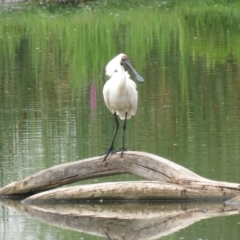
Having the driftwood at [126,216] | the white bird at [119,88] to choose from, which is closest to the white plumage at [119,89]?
the white bird at [119,88]

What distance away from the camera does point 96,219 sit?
36.9 feet

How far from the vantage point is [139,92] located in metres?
19.6

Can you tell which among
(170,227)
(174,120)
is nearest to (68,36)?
(174,120)

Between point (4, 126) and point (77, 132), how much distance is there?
147 cm

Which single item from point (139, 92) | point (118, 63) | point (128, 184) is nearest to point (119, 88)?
point (118, 63)

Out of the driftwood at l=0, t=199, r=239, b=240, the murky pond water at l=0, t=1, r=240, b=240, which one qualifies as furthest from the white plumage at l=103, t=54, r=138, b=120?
the driftwood at l=0, t=199, r=239, b=240

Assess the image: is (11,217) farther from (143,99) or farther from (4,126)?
(143,99)

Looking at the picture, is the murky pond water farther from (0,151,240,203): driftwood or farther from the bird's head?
the bird's head

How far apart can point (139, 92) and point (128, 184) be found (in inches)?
318

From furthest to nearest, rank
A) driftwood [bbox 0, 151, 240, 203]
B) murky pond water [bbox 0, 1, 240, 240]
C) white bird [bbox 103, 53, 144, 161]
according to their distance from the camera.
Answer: murky pond water [bbox 0, 1, 240, 240] < white bird [bbox 103, 53, 144, 161] < driftwood [bbox 0, 151, 240, 203]

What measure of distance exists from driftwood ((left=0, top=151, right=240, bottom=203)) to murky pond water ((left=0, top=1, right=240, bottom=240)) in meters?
0.43

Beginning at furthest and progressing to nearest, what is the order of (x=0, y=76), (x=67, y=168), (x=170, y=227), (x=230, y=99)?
(x=0, y=76), (x=230, y=99), (x=67, y=168), (x=170, y=227)

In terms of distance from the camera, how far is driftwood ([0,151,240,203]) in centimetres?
1127

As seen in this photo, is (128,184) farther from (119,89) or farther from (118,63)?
(118,63)
